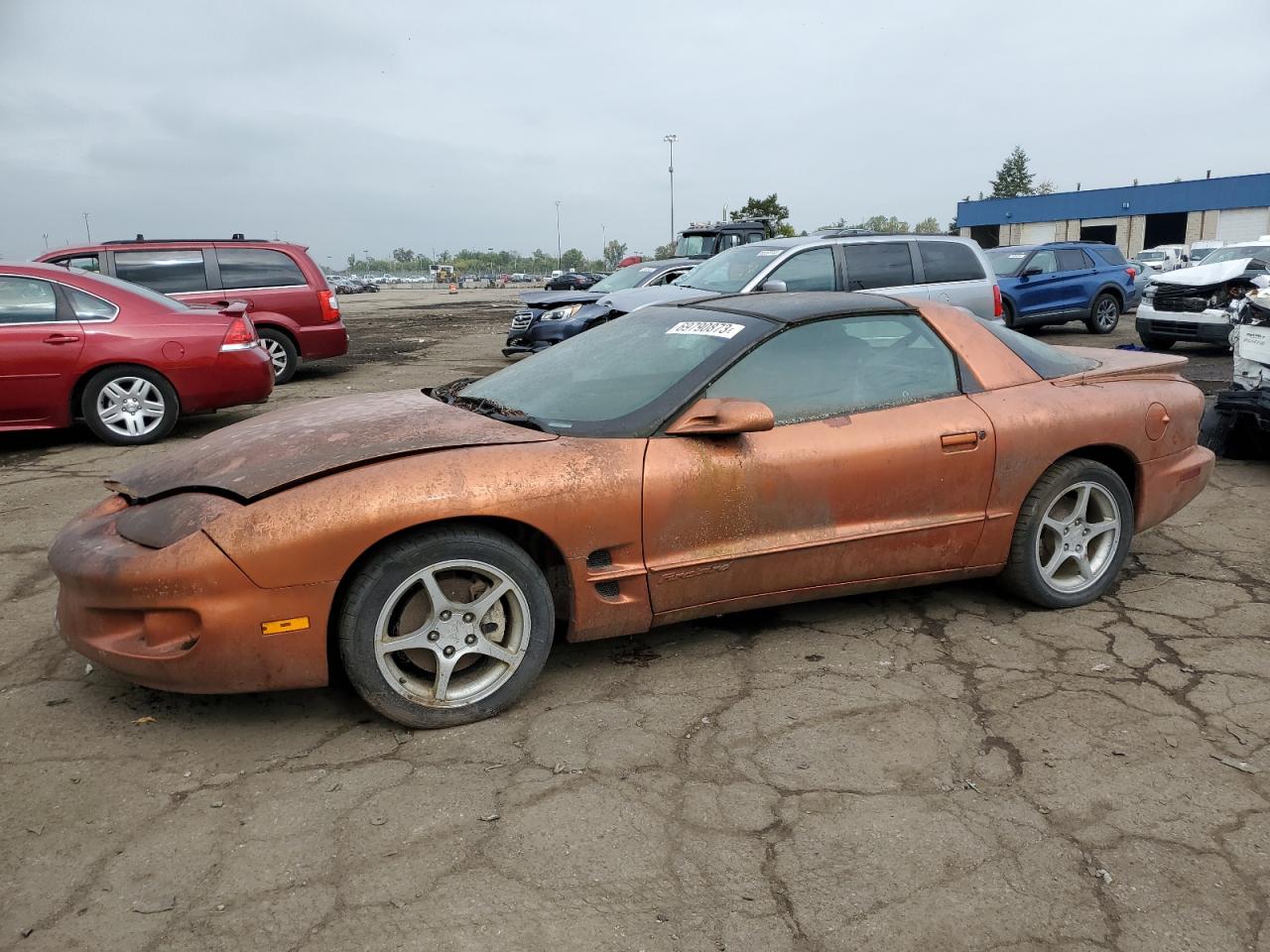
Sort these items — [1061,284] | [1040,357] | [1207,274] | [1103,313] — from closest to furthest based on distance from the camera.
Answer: [1040,357], [1207,274], [1061,284], [1103,313]

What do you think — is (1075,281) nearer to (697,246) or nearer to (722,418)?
(697,246)

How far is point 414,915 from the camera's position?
2.17 m

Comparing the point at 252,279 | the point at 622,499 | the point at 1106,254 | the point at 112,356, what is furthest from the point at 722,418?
the point at 1106,254

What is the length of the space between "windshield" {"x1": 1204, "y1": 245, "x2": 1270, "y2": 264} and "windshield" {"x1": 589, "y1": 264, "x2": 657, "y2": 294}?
8.41m

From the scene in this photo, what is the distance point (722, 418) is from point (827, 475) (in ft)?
1.61

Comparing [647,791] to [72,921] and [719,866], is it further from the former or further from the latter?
[72,921]

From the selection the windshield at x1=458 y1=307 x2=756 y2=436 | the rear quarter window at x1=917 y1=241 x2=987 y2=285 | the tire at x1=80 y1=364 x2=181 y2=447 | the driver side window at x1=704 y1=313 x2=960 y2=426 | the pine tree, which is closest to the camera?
the windshield at x1=458 y1=307 x2=756 y2=436

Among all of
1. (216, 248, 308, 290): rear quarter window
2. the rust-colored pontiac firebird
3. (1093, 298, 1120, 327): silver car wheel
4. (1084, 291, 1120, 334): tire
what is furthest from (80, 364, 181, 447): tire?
(1093, 298, 1120, 327): silver car wheel

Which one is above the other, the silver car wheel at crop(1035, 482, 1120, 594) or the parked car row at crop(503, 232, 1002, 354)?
the parked car row at crop(503, 232, 1002, 354)

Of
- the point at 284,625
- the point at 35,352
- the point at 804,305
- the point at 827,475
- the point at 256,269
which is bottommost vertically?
the point at 284,625

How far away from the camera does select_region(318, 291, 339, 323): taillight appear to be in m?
11.0

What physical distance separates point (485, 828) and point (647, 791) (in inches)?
18.3

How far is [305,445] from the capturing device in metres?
3.19

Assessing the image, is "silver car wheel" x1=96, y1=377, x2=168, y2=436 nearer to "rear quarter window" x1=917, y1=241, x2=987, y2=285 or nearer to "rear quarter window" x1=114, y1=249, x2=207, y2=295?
"rear quarter window" x1=114, y1=249, x2=207, y2=295
